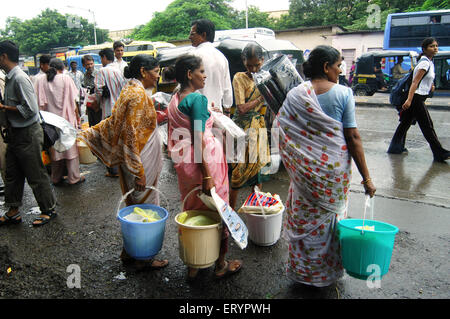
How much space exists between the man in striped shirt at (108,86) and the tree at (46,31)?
41.2 metres

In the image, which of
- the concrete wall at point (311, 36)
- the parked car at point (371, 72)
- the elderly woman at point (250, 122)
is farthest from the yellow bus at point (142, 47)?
the elderly woman at point (250, 122)

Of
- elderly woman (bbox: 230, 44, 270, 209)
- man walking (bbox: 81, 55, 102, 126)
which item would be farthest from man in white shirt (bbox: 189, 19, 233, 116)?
man walking (bbox: 81, 55, 102, 126)

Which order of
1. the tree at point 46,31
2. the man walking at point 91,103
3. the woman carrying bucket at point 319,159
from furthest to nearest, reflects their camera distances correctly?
the tree at point 46,31, the man walking at point 91,103, the woman carrying bucket at point 319,159

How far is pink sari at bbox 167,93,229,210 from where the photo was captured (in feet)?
7.77

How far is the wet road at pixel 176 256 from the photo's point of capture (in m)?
2.44

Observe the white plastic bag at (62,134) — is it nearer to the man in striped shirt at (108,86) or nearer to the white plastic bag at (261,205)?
the man in striped shirt at (108,86)

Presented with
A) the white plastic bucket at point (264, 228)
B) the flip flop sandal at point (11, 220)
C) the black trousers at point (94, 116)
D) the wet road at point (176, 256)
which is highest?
the black trousers at point (94, 116)

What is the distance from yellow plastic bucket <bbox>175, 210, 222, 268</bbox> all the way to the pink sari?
0.27m

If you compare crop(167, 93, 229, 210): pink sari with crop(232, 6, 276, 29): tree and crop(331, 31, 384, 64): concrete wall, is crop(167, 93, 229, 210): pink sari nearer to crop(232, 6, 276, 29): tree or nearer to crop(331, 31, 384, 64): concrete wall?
crop(331, 31, 384, 64): concrete wall

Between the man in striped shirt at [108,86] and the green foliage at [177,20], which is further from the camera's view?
the green foliage at [177,20]

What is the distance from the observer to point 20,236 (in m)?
3.39
